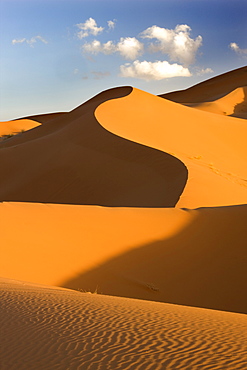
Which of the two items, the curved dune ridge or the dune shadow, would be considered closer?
the curved dune ridge

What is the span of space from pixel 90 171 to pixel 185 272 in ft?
34.5

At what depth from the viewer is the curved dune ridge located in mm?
2578

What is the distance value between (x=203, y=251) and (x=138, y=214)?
179 cm

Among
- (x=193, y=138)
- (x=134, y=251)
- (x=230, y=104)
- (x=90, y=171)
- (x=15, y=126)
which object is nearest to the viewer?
(x=134, y=251)

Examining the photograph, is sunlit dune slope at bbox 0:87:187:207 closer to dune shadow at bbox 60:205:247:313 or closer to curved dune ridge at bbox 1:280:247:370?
Answer: dune shadow at bbox 60:205:247:313

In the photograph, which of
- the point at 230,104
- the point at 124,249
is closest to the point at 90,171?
the point at 124,249

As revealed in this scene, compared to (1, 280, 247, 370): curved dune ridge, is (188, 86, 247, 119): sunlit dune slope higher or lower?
higher

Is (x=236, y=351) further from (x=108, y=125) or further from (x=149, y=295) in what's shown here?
(x=108, y=125)

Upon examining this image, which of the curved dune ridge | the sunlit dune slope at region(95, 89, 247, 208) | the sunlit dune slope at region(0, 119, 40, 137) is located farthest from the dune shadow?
the sunlit dune slope at region(0, 119, 40, 137)

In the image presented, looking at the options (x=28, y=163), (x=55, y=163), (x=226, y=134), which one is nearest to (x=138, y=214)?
(x=55, y=163)

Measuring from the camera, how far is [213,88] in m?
60.5

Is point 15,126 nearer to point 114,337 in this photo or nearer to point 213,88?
point 213,88

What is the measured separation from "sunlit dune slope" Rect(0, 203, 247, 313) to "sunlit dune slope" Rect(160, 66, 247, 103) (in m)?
46.8

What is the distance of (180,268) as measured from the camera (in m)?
7.42
